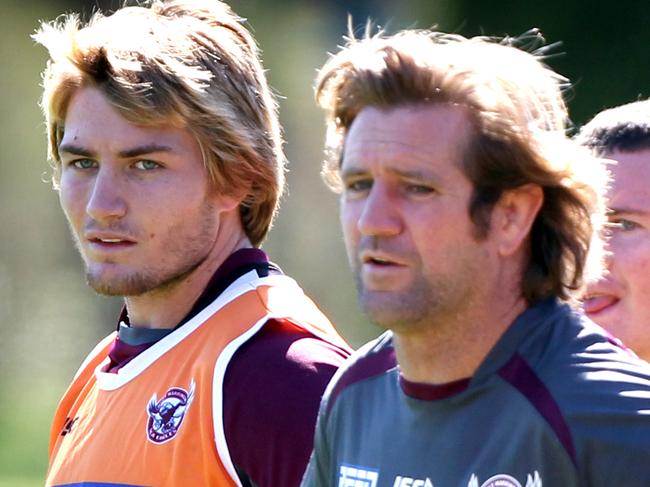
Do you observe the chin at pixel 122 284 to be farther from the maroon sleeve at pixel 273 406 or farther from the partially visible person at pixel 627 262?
the partially visible person at pixel 627 262

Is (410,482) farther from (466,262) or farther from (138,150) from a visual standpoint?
(138,150)

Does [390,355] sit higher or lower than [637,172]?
lower

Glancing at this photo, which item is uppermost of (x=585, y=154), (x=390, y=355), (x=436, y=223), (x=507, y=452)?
(x=585, y=154)

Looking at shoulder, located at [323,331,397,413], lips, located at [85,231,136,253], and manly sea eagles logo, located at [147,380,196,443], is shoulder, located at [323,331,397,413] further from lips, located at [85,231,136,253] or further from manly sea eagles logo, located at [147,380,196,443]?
lips, located at [85,231,136,253]

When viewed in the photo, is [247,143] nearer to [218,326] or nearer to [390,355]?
[218,326]

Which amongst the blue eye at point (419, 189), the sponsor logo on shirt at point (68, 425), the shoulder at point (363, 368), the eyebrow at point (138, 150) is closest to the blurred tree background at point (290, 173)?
the sponsor logo on shirt at point (68, 425)

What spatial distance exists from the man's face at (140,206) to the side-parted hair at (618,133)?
3.37 ft

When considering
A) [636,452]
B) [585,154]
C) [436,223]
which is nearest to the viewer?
[636,452]

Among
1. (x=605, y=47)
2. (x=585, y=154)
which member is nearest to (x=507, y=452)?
(x=585, y=154)

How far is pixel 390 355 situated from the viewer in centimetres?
282

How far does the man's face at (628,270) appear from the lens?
345 centimetres

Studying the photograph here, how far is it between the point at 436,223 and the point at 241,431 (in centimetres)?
74

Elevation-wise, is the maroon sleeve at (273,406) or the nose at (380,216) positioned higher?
the nose at (380,216)

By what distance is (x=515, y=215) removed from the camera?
2.64 meters
